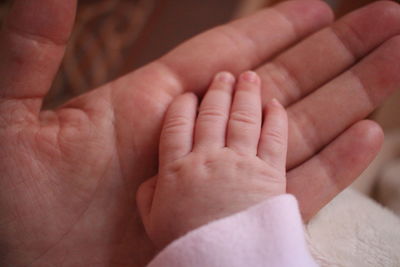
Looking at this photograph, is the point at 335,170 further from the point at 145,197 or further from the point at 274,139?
the point at 145,197

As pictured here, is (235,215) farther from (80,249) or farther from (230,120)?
(80,249)

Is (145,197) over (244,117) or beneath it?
beneath

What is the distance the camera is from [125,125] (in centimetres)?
58

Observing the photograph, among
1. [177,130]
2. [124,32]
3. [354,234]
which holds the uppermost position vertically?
[177,130]

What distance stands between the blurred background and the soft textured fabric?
823 millimetres

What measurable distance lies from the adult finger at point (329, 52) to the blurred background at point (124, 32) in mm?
509

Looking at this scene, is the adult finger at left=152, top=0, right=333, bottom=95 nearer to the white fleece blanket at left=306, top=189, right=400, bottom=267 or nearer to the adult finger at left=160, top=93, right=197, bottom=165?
the adult finger at left=160, top=93, right=197, bottom=165

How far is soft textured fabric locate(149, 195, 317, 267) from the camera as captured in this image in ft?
1.34

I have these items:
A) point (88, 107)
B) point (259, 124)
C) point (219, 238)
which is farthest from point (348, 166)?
point (88, 107)

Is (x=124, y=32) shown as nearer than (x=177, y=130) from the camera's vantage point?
No

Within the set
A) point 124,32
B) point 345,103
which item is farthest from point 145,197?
point 124,32

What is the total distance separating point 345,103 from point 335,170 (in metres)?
0.11

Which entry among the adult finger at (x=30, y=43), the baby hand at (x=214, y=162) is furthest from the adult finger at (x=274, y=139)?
the adult finger at (x=30, y=43)

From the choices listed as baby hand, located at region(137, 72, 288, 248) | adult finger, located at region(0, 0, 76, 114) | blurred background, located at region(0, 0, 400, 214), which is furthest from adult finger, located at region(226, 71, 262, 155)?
blurred background, located at region(0, 0, 400, 214)
